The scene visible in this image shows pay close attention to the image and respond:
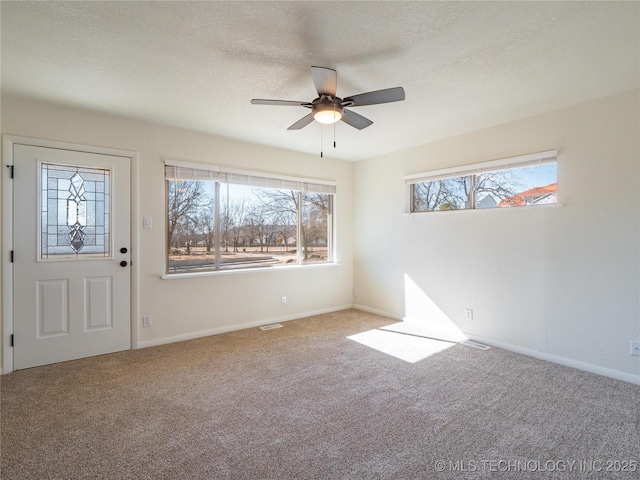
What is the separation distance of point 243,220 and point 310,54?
2608 millimetres

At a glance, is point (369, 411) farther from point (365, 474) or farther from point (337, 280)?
point (337, 280)

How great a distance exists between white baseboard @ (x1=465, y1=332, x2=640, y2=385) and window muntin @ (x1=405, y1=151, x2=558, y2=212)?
1.53 m

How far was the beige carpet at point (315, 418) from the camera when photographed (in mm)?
1776

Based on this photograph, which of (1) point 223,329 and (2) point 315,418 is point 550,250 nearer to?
(2) point 315,418

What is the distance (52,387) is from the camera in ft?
8.71

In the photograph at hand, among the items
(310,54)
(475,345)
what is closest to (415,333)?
(475,345)

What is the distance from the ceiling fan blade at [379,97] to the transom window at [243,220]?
2.28 meters

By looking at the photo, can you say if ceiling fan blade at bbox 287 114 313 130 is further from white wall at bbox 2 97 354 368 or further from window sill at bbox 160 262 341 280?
window sill at bbox 160 262 341 280

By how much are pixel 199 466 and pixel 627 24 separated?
11.5 ft

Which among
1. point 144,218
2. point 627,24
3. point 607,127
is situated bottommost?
point 144,218

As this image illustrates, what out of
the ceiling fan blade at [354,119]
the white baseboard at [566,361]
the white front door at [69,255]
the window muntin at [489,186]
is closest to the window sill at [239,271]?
the white front door at [69,255]

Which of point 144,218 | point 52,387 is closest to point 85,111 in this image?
point 144,218

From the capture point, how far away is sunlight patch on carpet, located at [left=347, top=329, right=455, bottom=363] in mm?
3406

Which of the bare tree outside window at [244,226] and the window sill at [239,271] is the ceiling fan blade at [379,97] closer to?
the bare tree outside window at [244,226]
